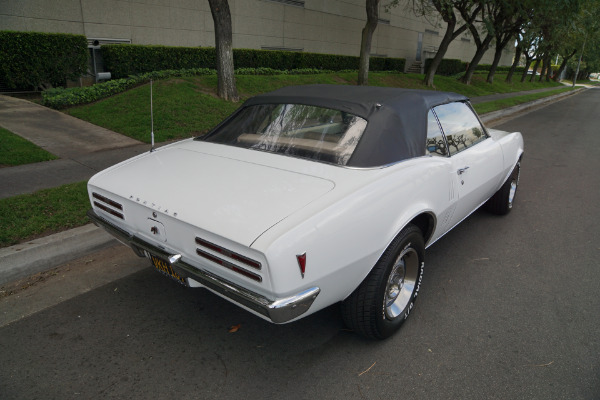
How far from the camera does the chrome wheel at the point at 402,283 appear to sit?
108 inches

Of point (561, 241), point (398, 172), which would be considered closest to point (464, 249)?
point (561, 241)

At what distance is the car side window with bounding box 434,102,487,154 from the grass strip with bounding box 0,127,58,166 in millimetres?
5595

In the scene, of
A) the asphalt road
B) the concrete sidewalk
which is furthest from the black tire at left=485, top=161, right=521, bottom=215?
the concrete sidewalk

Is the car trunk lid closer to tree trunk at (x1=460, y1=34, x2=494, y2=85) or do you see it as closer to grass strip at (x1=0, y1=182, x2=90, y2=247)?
grass strip at (x1=0, y1=182, x2=90, y2=247)

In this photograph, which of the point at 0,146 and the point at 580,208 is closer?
the point at 580,208

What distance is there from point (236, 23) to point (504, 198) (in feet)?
51.2

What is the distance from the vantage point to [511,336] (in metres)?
2.79

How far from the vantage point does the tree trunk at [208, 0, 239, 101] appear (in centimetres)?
946

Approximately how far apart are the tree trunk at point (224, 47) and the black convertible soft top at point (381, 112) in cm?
688

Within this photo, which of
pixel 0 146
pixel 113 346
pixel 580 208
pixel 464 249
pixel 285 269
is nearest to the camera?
pixel 285 269

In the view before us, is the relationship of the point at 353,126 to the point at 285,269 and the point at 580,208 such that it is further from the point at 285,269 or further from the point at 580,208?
the point at 580,208

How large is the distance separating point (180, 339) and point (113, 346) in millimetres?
406

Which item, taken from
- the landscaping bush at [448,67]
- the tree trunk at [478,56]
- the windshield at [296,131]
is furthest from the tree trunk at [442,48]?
the windshield at [296,131]

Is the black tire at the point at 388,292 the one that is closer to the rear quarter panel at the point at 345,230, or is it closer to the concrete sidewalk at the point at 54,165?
the rear quarter panel at the point at 345,230
